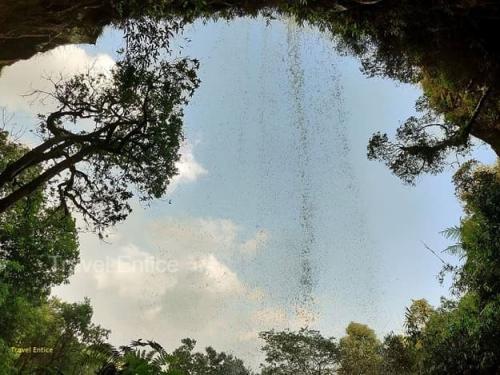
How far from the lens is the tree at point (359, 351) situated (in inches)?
906

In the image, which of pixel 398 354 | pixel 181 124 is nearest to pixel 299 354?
pixel 398 354

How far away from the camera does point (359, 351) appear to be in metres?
25.2

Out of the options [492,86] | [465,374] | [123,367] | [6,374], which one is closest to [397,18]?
[492,86]

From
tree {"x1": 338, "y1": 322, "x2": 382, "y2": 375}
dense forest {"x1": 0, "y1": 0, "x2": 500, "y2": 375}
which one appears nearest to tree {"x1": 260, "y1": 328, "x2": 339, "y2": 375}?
tree {"x1": 338, "y1": 322, "x2": 382, "y2": 375}

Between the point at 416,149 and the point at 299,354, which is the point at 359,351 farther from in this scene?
the point at 416,149

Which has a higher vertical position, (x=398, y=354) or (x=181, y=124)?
(x=181, y=124)

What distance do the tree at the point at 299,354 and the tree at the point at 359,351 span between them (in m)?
0.76

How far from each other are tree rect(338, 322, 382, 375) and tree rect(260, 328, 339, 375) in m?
0.76

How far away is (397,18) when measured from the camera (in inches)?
437

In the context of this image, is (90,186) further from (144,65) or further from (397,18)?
(397,18)

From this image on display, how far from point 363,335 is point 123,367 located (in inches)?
1029

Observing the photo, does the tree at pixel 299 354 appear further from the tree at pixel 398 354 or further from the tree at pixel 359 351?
the tree at pixel 398 354

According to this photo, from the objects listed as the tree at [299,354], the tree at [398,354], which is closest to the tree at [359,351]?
the tree at [299,354]

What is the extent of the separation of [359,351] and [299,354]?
3257 millimetres
